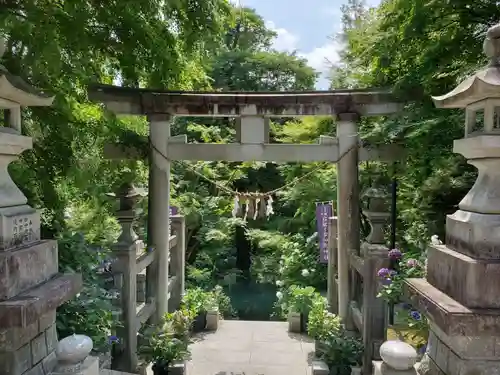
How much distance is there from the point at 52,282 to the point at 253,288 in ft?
51.5

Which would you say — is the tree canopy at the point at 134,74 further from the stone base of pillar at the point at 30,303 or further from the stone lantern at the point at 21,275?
the stone base of pillar at the point at 30,303

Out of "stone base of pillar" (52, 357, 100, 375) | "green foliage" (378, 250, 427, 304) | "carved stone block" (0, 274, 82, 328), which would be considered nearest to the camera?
"carved stone block" (0, 274, 82, 328)

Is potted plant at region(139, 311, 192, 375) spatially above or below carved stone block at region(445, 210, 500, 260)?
below

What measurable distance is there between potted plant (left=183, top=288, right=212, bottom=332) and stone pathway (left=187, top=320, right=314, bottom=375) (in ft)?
0.94

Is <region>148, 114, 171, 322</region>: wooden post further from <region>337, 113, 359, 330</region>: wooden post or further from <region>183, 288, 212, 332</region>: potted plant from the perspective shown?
<region>337, 113, 359, 330</region>: wooden post

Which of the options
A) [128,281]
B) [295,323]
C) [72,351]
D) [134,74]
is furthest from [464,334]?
[295,323]

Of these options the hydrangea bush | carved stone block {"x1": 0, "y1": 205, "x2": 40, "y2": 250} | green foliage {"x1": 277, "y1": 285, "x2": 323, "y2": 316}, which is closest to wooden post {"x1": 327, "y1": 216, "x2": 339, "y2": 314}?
green foliage {"x1": 277, "y1": 285, "x2": 323, "y2": 316}

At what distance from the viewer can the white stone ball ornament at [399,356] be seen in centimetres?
261

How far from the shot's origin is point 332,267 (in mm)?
8305

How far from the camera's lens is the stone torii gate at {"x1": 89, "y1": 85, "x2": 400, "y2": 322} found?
22.4 ft

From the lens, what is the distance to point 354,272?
6926 mm

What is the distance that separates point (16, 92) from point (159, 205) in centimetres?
469

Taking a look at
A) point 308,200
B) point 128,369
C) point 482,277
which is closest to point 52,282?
point 482,277

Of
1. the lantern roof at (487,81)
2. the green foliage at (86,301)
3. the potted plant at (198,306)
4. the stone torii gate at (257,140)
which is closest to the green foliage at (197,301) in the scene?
the potted plant at (198,306)
